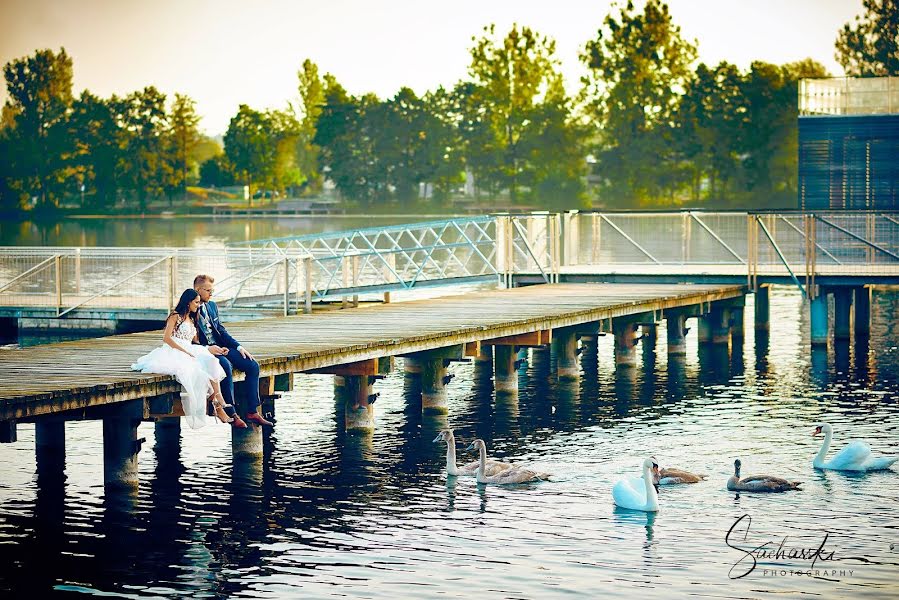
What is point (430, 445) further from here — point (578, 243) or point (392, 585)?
point (578, 243)

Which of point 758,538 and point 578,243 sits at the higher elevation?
point 578,243

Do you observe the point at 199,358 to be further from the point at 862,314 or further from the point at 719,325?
the point at 862,314

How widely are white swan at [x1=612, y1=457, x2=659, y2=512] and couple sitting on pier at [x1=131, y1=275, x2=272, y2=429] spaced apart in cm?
520

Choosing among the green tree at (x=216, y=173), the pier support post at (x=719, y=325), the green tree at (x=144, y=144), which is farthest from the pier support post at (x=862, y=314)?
the green tree at (x=216, y=173)

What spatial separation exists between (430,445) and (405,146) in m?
122

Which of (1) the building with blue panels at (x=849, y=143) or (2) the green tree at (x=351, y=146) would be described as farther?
(2) the green tree at (x=351, y=146)

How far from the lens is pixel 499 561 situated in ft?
62.1

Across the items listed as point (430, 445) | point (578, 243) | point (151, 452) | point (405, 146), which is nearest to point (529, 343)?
point (430, 445)

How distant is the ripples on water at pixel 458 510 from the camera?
59.8 feet

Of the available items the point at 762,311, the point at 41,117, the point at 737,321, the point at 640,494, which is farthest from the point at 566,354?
the point at 41,117

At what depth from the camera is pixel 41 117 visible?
166500 millimetres

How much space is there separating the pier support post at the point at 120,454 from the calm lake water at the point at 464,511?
0.24 m

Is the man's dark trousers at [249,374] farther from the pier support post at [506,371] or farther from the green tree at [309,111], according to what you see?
the green tree at [309,111]

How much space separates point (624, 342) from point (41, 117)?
140139 mm
